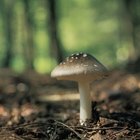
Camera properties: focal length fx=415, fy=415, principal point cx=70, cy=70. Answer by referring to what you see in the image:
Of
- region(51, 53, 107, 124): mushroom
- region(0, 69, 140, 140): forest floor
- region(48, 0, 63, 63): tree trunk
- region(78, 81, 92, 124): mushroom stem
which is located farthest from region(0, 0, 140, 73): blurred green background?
region(51, 53, 107, 124): mushroom

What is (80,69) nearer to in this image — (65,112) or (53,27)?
(65,112)

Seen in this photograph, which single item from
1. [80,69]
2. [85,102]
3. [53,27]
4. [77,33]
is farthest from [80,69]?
[77,33]

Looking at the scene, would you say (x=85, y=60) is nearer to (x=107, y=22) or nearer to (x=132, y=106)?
(x=132, y=106)

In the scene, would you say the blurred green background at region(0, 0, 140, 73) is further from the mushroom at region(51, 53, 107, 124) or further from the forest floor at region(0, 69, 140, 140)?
the mushroom at region(51, 53, 107, 124)

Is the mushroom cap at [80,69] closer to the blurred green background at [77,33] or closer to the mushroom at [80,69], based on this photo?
the mushroom at [80,69]

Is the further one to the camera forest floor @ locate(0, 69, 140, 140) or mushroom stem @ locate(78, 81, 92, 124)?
mushroom stem @ locate(78, 81, 92, 124)

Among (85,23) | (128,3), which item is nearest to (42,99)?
(128,3)
